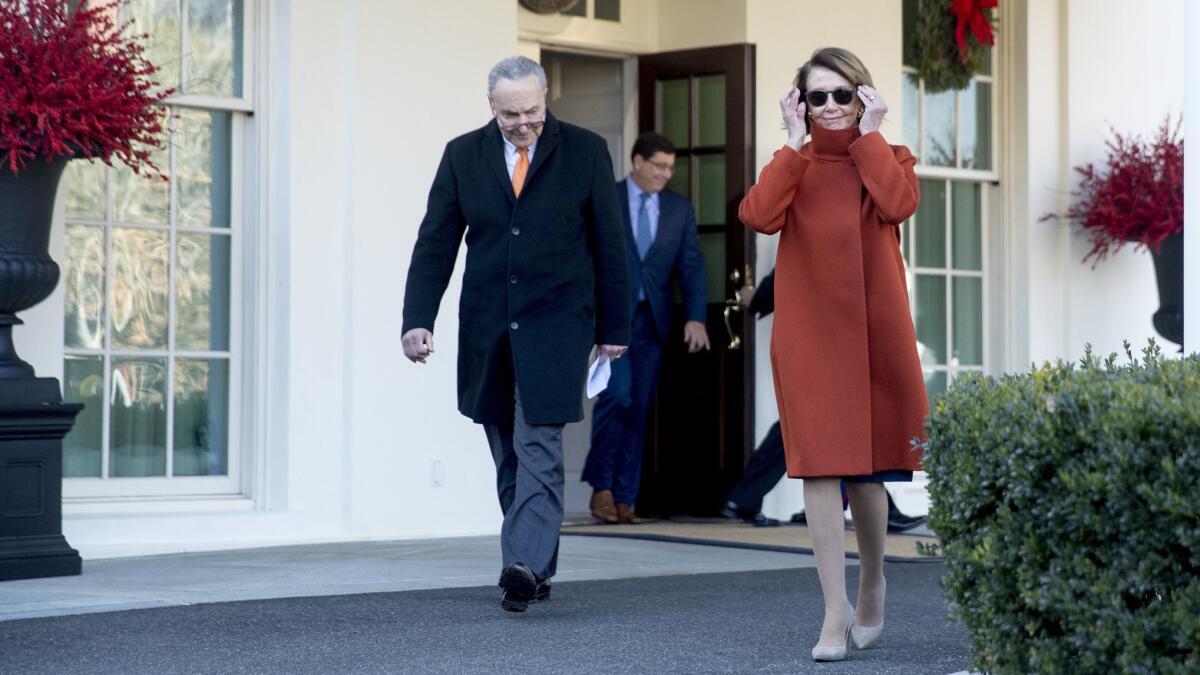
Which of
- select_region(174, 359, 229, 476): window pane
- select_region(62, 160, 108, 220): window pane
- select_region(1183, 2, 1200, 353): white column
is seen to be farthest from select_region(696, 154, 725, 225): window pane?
select_region(1183, 2, 1200, 353): white column

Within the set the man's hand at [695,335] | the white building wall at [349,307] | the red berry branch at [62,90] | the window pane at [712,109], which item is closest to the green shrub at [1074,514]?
the red berry branch at [62,90]

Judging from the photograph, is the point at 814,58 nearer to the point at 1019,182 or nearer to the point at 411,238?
the point at 411,238

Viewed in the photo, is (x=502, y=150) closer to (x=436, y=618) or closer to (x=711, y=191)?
(x=436, y=618)

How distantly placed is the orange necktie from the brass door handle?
3875 millimetres

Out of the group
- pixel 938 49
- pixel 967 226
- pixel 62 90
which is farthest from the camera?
pixel 967 226

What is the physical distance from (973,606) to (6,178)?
4.02 meters

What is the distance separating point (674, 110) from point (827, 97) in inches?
203

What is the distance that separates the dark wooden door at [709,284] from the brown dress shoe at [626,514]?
0.49 metres

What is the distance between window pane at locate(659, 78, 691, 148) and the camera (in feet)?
31.7

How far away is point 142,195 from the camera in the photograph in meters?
7.67

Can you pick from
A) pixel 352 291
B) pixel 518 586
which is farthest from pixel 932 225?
pixel 518 586

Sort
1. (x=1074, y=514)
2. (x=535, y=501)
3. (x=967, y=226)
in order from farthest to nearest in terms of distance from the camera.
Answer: (x=967, y=226), (x=535, y=501), (x=1074, y=514)

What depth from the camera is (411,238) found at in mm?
8195

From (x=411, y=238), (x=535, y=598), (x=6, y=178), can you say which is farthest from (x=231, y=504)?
(x=535, y=598)
